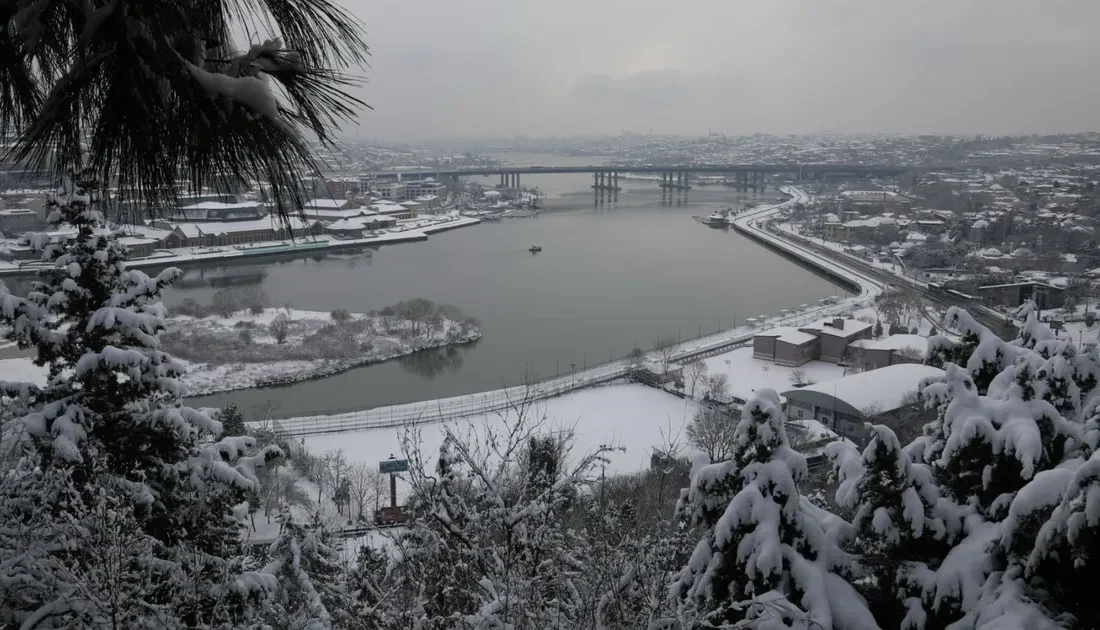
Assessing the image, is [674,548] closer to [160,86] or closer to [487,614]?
[487,614]

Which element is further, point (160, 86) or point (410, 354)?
point (410, 354)

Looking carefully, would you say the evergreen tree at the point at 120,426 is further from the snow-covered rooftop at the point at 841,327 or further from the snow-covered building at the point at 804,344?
the snow-covered rooftop at the point at 841,327

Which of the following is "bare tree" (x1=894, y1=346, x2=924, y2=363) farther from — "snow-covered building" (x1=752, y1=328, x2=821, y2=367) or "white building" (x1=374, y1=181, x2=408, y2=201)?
"white building" (x1=374, y1=181, x2=408, y2=201)

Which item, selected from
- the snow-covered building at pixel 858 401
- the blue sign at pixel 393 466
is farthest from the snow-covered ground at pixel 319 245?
the snow-covered building at pixel 858 401

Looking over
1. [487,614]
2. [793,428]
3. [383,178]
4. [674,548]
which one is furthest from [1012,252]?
[383,178]

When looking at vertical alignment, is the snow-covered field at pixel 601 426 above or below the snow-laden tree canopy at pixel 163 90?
below

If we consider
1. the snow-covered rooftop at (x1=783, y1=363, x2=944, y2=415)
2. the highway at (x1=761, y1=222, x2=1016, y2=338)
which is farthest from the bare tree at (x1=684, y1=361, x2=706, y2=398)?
the highway at (x1=761, y1=222, x2=1016, y2=338)

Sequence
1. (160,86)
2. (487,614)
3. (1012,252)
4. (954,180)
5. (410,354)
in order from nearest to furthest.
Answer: (160,86), (487,614), (410,354), (1012,252), (954,180)

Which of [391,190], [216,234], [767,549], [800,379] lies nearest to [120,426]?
[767,549]
